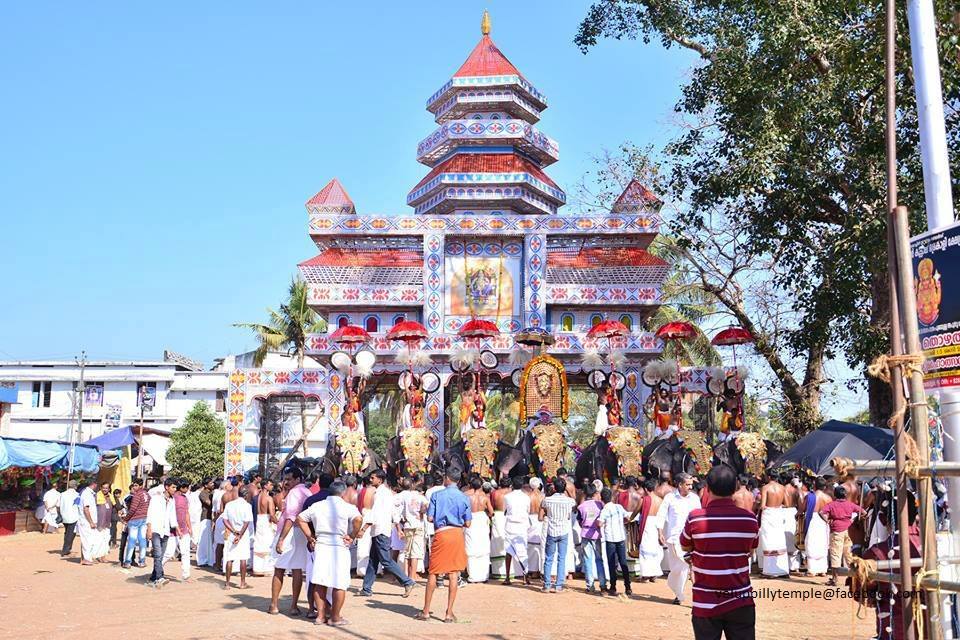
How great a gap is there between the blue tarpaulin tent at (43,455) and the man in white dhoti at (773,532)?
59.0 feet

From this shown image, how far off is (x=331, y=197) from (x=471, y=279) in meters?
4.67

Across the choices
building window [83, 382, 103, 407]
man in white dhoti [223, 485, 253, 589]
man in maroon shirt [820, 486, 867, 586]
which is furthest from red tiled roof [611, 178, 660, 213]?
building window [83, 382, 103, 407]

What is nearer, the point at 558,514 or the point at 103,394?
the point at 558,514

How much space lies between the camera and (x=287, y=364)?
156 feet

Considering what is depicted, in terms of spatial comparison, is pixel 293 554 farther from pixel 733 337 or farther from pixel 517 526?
pixel 733 337

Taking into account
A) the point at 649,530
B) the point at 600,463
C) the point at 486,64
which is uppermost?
the point at 486,64

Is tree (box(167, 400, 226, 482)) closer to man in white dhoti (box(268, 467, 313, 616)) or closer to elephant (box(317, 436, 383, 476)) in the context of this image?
elephant (box(317, 436, 383, 476))

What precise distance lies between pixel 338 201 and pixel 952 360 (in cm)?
2243

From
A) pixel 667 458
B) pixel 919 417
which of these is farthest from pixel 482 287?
pixel 919 417

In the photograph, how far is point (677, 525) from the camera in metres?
11.8

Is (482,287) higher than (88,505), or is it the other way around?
(482,287)

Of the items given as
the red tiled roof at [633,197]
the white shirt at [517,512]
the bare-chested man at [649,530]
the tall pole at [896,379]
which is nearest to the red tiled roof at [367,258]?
the red tiled roof at [633,197]

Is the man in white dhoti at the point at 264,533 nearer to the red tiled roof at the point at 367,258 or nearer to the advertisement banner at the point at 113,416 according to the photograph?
the red tiled roof at the point at 367,258

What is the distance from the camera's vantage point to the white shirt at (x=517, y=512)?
13.3m
